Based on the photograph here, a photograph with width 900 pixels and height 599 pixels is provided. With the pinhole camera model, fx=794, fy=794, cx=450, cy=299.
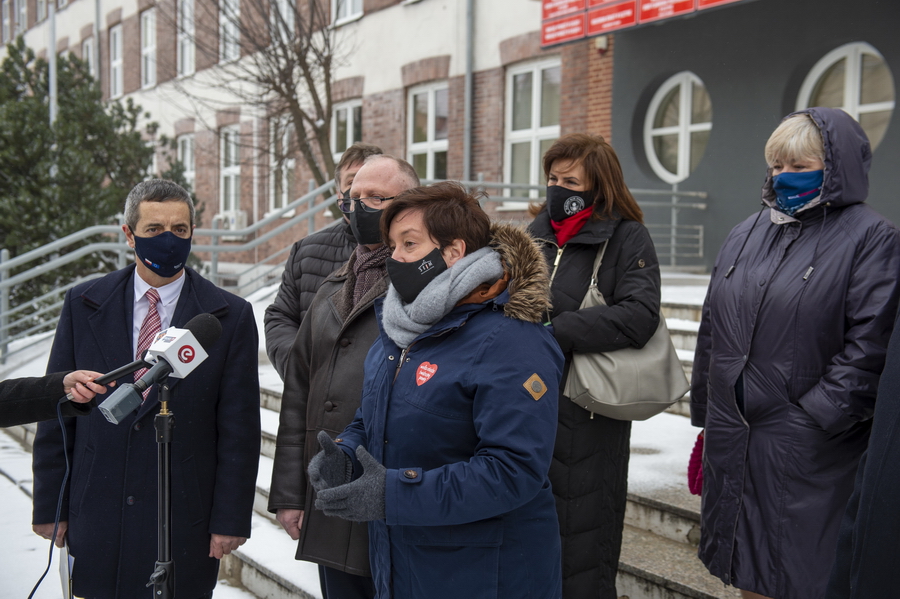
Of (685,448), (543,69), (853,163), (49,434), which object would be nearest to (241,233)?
(543,69)

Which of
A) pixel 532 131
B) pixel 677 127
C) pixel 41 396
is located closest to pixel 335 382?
pixel 41 396

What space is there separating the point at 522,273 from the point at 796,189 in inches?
46.9

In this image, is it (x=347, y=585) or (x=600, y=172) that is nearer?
(x=347, y=585)

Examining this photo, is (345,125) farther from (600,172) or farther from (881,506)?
(881,506)

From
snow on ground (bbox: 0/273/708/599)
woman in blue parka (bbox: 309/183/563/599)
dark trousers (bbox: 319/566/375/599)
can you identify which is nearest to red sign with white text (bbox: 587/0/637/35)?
snow on ground (bbox: 0/273/708/599)

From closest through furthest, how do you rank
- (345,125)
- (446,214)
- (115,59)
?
(446,214), (345,125), (115,59)

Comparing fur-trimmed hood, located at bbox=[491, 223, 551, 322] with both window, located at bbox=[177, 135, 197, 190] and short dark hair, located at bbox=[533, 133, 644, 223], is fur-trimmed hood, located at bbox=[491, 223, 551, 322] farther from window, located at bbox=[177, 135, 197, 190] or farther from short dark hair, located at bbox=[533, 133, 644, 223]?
window, located at bbox=[177, 135, 197, 190]

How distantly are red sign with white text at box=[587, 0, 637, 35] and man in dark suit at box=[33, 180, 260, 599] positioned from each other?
7.89 m

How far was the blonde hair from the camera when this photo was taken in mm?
2625

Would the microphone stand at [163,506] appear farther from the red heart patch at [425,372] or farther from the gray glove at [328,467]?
the red heart patch at [425,372]

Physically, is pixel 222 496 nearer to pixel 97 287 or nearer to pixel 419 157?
pixel 97 287

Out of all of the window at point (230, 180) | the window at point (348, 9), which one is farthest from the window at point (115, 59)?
the window at point (348, 9)

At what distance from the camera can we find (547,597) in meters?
2.01

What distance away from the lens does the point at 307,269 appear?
328cm
